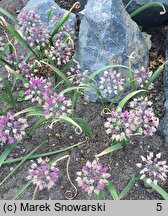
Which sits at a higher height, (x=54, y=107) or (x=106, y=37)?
(x=106, y=37)

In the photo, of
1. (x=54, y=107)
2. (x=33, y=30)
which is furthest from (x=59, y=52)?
A: (x=54, y=107)

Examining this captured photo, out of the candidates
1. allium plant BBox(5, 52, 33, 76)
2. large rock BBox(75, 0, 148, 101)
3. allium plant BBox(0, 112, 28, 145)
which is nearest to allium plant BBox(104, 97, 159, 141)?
allium plant BBox(0, 112, 28, 145)

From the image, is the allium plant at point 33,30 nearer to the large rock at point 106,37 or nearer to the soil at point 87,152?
the large rock at point 106,37

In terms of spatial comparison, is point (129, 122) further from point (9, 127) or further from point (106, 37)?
point (106, 37)

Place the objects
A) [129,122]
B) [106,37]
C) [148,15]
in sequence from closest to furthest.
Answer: [129,122]
[106,37]
[148,15]

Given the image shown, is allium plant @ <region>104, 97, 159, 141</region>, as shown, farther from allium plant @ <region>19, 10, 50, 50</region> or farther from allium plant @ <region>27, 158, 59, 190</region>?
allium plant @ <region>19, 10, 50, 50</region>

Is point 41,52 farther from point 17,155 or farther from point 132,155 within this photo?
point 132,155
